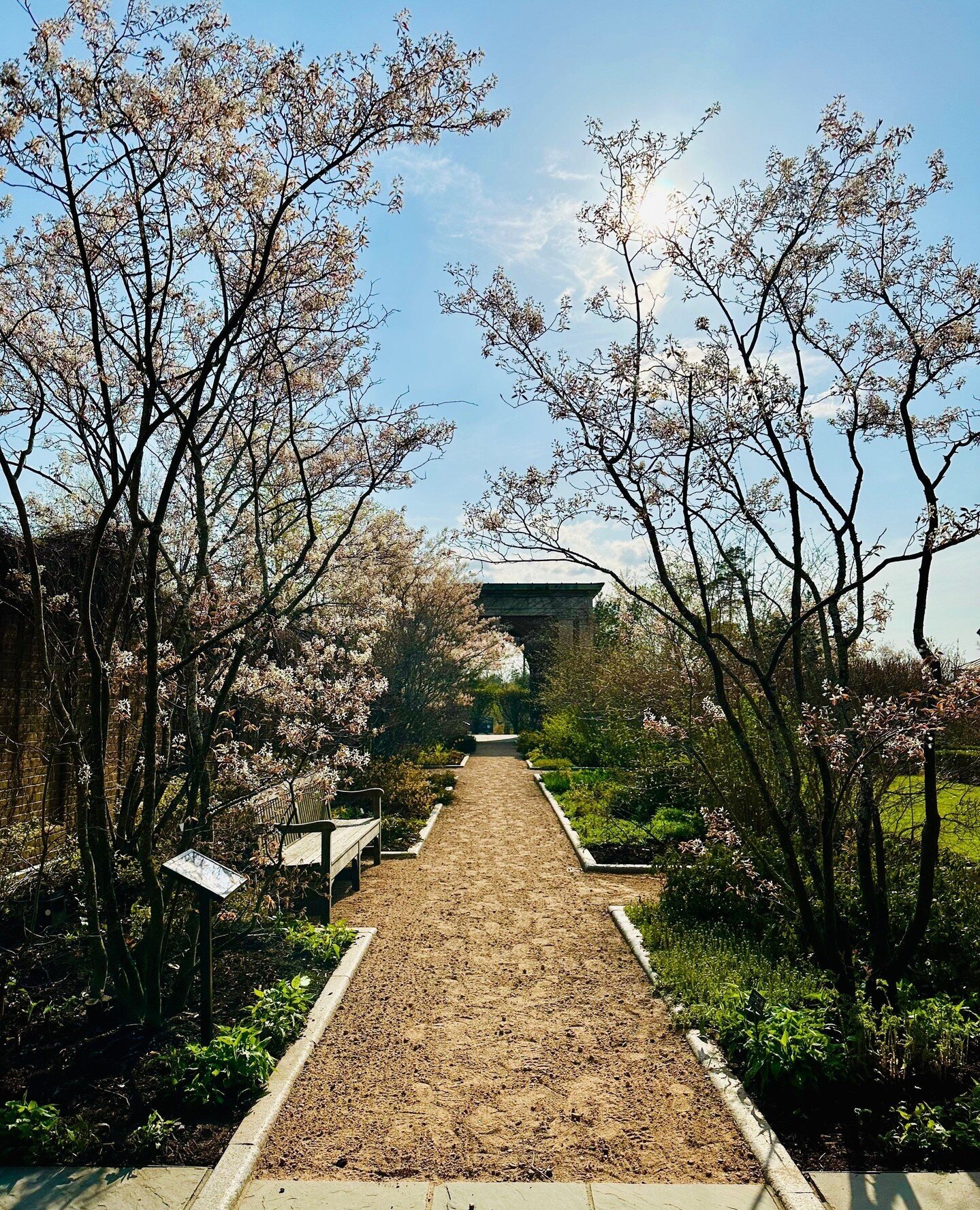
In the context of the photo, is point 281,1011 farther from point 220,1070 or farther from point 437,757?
point 437,757

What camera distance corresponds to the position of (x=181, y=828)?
4.50 m

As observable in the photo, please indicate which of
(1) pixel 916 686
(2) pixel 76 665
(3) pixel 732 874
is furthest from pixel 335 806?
(1) pixel 916 686

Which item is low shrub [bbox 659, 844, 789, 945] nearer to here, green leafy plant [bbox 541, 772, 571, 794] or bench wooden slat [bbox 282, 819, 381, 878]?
bench wooden slat [bbox 282, 819, 381, 878]

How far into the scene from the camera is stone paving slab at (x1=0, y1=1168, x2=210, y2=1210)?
2.90 meters

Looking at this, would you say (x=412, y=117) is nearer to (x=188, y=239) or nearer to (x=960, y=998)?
(x=188, y=239)

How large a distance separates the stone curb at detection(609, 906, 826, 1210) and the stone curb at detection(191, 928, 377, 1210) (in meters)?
1.95

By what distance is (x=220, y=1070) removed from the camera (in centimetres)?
363

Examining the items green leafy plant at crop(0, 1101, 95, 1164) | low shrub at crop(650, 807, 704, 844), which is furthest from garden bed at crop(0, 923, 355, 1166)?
low shrub at crop(650, 807, 704, 844)

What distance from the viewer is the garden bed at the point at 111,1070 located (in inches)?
127

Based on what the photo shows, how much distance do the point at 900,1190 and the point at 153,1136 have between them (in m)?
2.80

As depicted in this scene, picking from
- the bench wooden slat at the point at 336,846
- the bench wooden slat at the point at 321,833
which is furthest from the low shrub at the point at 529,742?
the bench wooden slat at the point at 336,846

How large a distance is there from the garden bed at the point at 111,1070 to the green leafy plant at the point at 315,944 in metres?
0.51

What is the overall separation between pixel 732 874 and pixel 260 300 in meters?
5.18

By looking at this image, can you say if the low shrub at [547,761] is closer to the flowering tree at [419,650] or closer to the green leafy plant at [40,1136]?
the flowering tree at [419,650]
